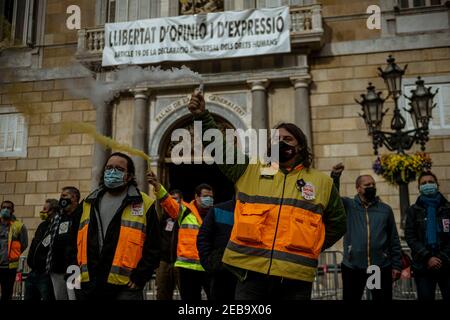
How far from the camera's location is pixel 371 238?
5.48 m

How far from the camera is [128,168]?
4320mm

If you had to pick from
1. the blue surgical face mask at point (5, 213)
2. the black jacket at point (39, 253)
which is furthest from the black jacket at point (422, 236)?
the blue surgical face mask at point (5, 213)

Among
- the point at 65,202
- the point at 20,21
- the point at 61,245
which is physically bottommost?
the point at 61,245

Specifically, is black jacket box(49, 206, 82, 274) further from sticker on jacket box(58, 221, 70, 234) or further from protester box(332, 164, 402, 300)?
protester box(332, 164, 402, 300)

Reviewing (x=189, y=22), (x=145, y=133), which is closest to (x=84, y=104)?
(x=145, y=133)

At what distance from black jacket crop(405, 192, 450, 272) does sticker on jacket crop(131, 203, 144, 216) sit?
132 inches

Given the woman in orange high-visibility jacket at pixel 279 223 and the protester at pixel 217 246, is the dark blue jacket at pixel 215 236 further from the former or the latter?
the woman in orange high-visibility jacket at pixel 279 223

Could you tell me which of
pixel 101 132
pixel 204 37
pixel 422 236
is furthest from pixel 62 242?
pixel 204 37

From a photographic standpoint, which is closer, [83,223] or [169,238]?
[83,223]

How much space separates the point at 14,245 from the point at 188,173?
8.42 meters

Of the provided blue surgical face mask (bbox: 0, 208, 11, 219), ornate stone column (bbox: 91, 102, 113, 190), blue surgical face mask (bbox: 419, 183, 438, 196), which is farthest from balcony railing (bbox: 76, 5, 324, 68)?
blue surgical face mask (bbox: 419, 183, 438, 196)

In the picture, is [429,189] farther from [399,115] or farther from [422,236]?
[399,115]

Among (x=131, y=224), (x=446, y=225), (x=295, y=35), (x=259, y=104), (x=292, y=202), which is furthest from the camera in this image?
(x=259, y=104)

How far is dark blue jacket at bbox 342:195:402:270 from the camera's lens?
541cm
